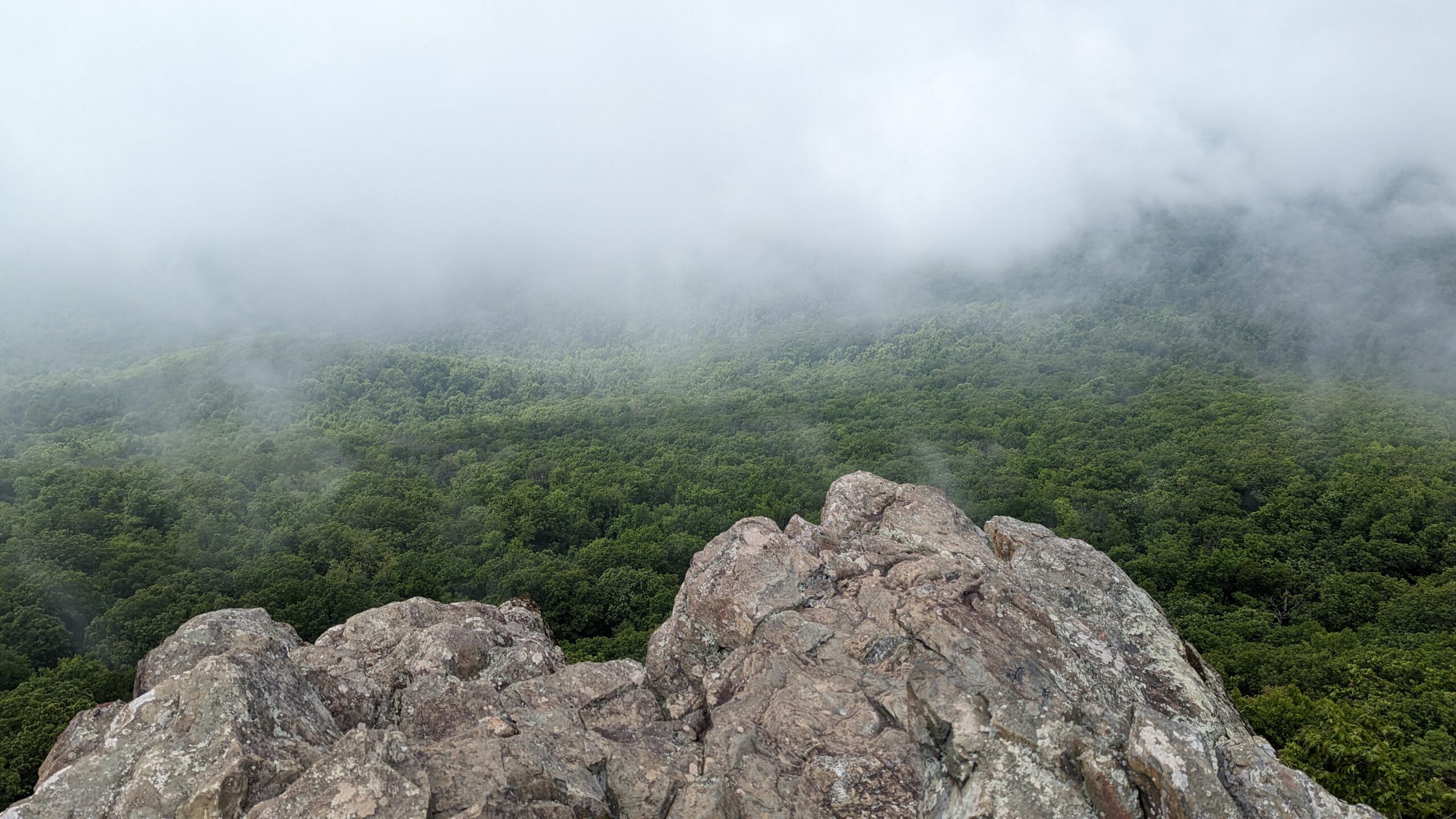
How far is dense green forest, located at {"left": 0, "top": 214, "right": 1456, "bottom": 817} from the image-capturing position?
33625mm

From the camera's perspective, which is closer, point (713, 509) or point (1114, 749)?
point (1114, 749)

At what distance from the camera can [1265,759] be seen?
1095 centimetres

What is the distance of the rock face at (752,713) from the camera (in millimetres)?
10719

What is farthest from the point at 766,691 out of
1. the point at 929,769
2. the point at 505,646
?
the point at 505,646

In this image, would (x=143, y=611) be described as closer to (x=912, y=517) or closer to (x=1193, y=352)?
(x=912, y=517)

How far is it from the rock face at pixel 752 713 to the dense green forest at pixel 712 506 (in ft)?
34.0

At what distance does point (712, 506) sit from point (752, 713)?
54.8 metres

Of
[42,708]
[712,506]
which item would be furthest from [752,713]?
[712,506]

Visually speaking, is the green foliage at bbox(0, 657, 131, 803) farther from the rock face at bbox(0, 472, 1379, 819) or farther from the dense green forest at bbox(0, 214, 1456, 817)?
the rock face at bbox(0, 472, 1379, 819)

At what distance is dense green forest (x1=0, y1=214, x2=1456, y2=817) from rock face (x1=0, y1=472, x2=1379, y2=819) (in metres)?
10.4

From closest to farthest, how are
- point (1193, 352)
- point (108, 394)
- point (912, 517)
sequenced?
point (912, 517)
point (108, 394)
point (1193, 352)

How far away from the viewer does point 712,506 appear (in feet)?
225

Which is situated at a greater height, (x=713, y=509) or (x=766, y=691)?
(x=766, y=691)

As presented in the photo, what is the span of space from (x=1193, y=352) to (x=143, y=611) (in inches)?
7345
